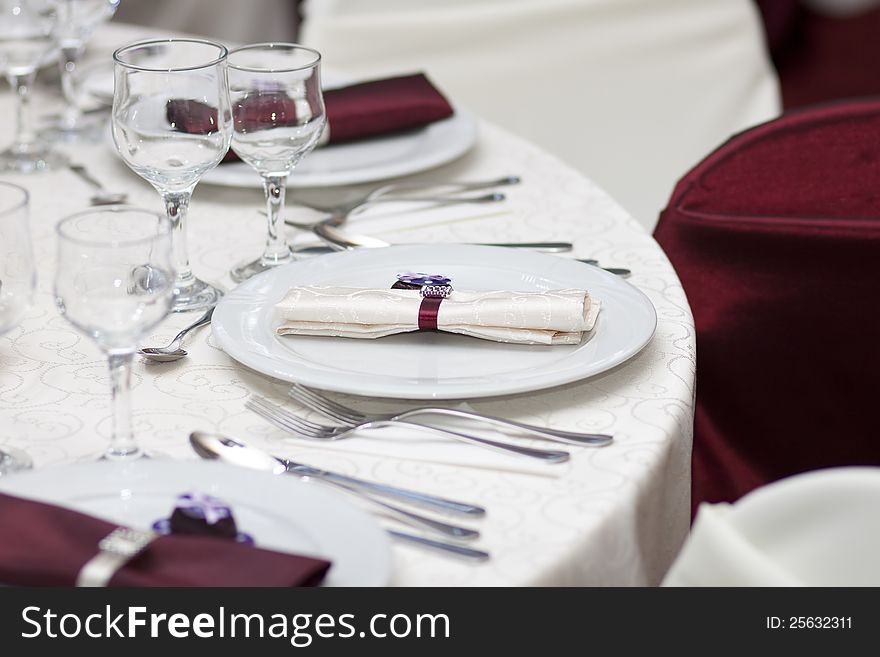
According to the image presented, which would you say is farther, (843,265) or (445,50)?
(445,50)

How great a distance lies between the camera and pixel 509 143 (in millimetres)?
1564

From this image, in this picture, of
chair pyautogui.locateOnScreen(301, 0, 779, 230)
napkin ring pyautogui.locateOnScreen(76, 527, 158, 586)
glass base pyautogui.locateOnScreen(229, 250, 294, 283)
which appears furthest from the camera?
chair pyautogui.locateOnScreen(301, 0, 779, 230)

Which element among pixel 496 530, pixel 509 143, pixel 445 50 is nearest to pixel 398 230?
pixel 509 143

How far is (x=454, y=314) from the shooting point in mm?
949

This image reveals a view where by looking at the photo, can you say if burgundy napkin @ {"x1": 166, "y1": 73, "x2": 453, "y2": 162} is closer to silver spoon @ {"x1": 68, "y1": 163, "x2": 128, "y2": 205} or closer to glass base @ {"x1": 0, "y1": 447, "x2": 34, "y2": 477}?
silver spoon @ {"x1": 68, "y1": 163, "x2": 128, "y2": 205}

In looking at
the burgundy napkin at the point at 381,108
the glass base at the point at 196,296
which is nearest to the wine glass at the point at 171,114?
the glass base at the point at 196,296

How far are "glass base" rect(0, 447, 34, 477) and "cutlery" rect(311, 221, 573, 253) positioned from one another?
0.44 meters

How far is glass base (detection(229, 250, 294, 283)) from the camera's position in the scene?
1.17m

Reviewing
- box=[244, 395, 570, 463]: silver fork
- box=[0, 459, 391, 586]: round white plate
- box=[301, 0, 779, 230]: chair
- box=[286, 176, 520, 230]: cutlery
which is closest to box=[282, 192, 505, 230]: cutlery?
box=[286, 176, 520, 230]: cutlery

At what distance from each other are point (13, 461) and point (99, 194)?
2.02ft

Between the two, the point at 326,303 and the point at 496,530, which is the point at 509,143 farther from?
the point at 496,530
